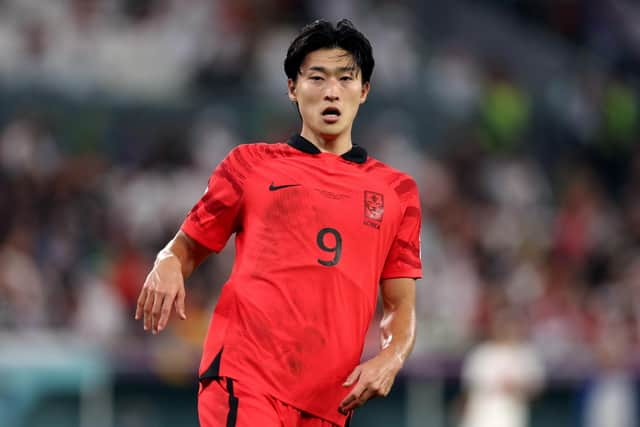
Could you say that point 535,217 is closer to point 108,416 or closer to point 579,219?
point 579,219

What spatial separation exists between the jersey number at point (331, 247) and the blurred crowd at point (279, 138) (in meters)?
5.36

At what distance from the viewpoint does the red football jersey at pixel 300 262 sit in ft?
13.0

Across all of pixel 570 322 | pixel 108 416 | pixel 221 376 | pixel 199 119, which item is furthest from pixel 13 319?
pixel 221 376

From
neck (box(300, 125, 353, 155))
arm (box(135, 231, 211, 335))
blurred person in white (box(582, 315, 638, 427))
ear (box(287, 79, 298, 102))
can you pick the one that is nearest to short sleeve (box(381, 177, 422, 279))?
neck (box(300, 125, 353, 155))

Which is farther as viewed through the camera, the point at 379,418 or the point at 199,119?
the point at 199,119

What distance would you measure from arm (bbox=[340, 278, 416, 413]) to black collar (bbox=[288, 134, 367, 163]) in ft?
1.44

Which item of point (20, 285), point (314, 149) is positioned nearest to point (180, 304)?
point (314, 149)

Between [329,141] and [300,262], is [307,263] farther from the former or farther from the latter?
[329,141]

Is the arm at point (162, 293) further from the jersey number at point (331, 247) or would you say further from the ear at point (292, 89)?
the ear at point (292, 89)

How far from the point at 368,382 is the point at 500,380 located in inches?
226

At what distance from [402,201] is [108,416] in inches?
221

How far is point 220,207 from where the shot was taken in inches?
162

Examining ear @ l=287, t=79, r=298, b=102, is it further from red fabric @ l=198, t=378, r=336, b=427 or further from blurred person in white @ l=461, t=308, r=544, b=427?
blurred person in white @ l=461, t=308, r=544, b=427

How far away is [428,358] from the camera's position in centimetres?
969
